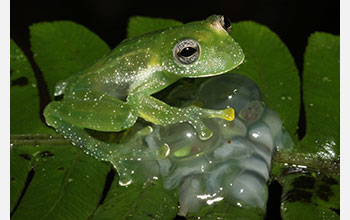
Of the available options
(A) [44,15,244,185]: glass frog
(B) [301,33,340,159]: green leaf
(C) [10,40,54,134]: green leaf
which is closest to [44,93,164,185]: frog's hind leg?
(A) [44,15,244,185]: glass frog

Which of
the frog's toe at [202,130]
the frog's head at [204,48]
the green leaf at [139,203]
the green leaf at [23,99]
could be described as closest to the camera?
the green leaf at [139,203]

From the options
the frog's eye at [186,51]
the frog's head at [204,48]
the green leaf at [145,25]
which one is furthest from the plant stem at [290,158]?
the green leaf at [145,25]

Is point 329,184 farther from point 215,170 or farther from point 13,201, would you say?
point 13,201

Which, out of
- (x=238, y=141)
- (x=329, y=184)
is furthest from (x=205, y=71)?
(x=329, y=184)

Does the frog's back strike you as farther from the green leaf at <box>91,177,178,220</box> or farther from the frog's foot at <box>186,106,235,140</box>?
the green leaf at <box>91,177,178,220</box>

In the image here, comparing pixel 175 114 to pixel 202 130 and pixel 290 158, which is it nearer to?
pixel 202 130

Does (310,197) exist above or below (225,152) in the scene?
below

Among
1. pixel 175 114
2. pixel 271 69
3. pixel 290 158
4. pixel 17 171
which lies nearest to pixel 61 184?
pixel 17 171

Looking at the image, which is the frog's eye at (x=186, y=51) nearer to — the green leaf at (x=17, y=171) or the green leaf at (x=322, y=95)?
the green leaf at (x=322, y=95)
